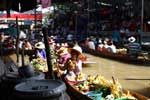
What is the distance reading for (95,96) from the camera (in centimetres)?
720

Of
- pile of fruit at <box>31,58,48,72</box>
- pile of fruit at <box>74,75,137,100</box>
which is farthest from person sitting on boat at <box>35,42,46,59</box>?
pile of fruit at <box>74,75,137,100</box>

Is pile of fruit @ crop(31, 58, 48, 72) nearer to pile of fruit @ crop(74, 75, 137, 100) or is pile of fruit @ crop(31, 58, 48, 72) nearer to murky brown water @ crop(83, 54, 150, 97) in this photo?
murky brown water @ crop(83, 54, 150, 97)

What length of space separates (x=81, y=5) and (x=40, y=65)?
2392 cm

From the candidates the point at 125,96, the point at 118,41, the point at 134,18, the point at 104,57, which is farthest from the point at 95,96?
the point at 134,18

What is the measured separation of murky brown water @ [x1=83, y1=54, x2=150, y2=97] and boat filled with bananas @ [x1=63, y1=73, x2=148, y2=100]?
290cm

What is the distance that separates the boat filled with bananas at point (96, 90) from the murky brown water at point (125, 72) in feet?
9.51

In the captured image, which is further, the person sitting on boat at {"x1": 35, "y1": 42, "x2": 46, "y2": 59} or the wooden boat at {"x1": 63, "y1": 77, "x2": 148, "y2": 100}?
the person sitting on boat at {"x1": 35, "y1": 42, "x2": 46, "y2": 59}

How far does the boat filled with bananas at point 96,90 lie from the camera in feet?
23.8

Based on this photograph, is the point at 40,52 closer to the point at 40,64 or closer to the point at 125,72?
the point at 40,64

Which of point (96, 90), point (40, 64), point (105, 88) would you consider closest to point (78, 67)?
point (96, 90)

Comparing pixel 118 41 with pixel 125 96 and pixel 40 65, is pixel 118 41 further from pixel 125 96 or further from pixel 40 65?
pixel 125 96

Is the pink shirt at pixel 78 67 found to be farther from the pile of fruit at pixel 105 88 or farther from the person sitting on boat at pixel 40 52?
the person sitting on boat at pixel 40 52

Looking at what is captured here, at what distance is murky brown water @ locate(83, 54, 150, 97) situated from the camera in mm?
12180

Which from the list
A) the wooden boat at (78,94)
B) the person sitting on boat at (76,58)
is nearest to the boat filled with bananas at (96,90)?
the wooden boat at (78,94)
